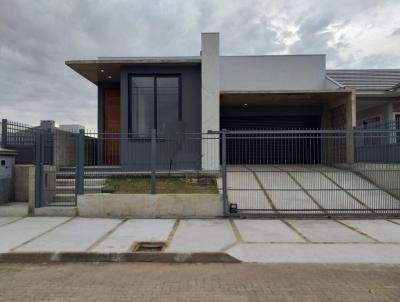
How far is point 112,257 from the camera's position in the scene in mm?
6023

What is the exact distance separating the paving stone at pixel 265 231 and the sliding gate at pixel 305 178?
68 cm

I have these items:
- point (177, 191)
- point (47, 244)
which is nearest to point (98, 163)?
point (177, 191)

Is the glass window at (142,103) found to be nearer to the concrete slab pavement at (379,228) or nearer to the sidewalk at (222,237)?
the sidewalk at (222,237)

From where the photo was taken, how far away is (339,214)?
9391 mm

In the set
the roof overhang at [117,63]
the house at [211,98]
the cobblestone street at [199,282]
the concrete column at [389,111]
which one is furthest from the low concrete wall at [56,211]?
the concrete column at [389,111]

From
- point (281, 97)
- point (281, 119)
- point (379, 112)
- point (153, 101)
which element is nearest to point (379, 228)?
point (281, 97)

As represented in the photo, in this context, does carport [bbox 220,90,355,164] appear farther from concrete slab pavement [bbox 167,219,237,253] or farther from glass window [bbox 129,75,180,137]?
concrete slab pavement [bbox 167,219,237,253]

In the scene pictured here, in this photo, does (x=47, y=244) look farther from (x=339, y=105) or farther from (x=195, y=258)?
(x=339, y=105)

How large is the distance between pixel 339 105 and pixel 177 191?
9.13 m

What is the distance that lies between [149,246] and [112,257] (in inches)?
32.8

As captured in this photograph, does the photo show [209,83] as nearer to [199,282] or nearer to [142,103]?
[142,103]

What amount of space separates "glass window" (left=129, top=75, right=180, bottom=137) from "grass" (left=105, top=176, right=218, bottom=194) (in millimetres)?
3376

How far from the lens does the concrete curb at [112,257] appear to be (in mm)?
5980

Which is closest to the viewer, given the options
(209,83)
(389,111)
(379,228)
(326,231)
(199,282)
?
(199,282)
